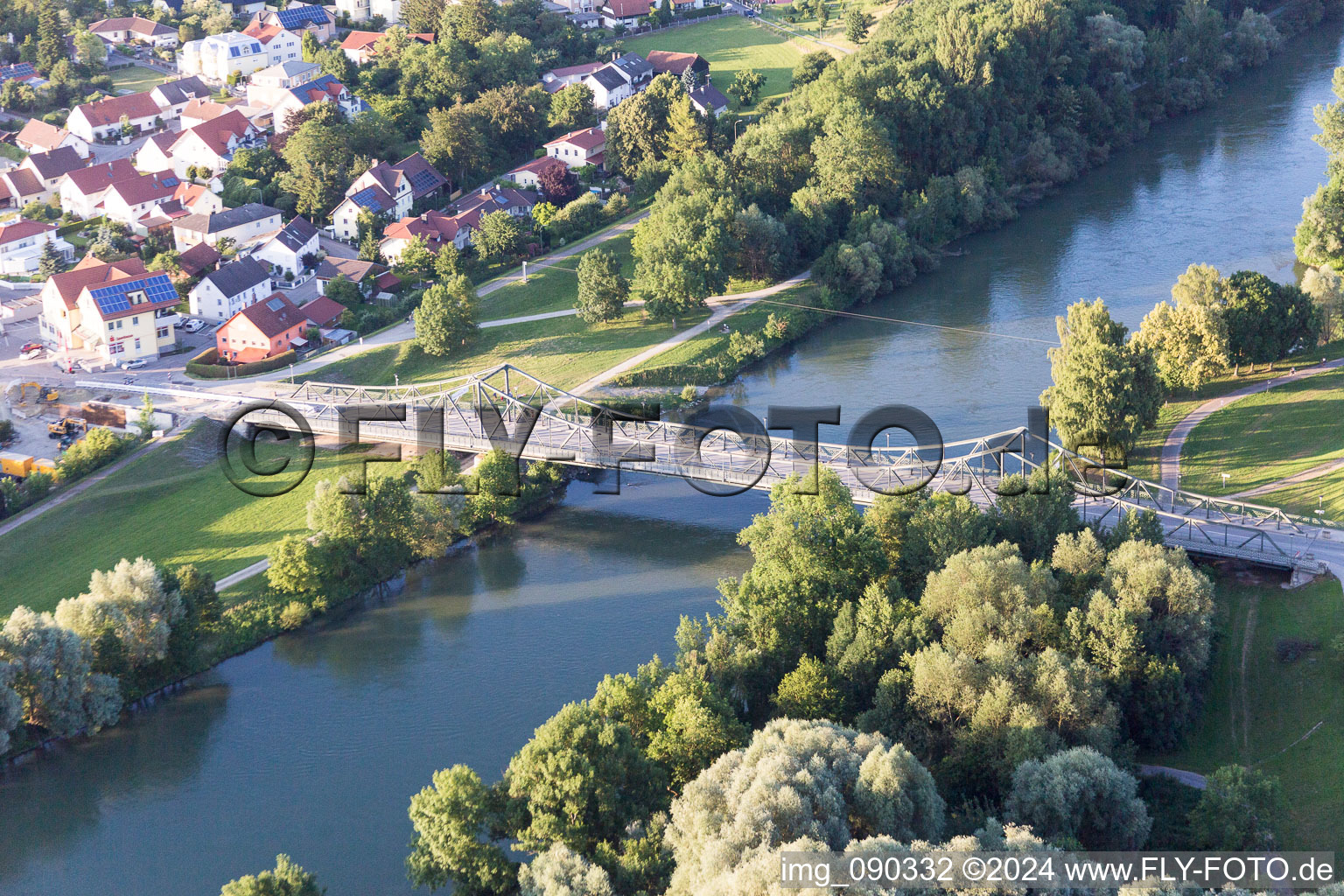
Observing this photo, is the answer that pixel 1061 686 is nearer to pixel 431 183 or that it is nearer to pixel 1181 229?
pixel 1181 229

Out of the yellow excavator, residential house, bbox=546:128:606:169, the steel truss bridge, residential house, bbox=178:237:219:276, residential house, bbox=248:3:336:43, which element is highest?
residential house, bbox=248:3:336:43

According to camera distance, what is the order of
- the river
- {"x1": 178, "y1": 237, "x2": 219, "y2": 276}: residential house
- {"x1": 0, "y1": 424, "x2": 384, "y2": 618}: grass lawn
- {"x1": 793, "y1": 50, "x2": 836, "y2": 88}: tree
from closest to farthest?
the river, {"x1": 0, "y1": 424, "x2": 384, "y2": 618}: grass lawn, {"x1": 178, "y1": 237, "x2": 219, "y2": 276}: residential house, {"x1": 793, "y1": 50, "x2": 836, "y2": 88}: tree

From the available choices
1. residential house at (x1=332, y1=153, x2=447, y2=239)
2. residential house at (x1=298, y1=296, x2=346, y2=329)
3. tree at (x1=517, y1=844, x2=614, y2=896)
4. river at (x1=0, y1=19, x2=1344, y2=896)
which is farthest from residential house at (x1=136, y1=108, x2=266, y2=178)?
tree at (x1=517, y1=844, x2=614, y2=896)

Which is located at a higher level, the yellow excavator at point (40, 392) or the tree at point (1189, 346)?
the tree at point (1189, 346)

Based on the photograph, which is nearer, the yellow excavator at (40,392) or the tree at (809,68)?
the yellow excavator at (40,392)

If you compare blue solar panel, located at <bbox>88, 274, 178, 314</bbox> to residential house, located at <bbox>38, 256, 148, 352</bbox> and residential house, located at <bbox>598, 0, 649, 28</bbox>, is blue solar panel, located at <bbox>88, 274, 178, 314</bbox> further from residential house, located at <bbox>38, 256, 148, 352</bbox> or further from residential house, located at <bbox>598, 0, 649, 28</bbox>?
residential house, located at <bbox>598, 0, 649, 28</bbox>

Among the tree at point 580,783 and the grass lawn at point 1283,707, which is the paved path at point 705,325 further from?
the grass lawn at point 1283,707

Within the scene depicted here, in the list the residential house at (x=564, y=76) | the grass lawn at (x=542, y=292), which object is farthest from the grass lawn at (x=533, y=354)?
the residential house at (x=564, y=76)
